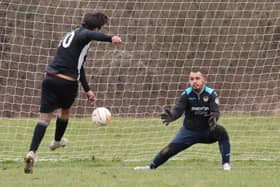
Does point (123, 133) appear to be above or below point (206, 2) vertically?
below

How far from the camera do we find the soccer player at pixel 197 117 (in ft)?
28.6

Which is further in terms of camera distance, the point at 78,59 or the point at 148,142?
the point at 148,142

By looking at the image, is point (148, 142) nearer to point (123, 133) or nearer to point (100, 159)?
point (123, 133)

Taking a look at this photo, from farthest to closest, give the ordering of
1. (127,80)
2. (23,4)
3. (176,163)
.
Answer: (127,80), (23,4), (176,163)

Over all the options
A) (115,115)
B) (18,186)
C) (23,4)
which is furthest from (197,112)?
(115,115)

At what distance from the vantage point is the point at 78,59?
26.6 ft

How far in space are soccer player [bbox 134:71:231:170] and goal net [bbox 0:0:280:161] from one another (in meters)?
1.98

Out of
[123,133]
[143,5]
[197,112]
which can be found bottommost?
[123,133]

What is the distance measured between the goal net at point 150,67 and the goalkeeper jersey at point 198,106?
2.10m

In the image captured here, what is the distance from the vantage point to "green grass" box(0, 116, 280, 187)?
→ 7727 mm

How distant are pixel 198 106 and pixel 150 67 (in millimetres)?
5850

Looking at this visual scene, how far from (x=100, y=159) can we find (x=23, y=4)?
3.42 metres

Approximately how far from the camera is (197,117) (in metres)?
8.82

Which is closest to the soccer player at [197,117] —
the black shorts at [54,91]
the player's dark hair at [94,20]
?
the black shorts at [54,91]
